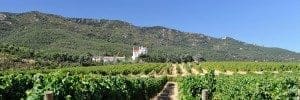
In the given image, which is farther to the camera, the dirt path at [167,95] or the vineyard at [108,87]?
the dirt path at [167,95]

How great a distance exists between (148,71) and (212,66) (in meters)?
13.5

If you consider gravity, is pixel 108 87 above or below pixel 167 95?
above

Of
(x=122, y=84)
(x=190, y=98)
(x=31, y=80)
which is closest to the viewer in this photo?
(x=31, y=80)

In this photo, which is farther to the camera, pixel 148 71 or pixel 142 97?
pixel 148 71

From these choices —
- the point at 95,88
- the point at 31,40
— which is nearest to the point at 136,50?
the point at 31,40

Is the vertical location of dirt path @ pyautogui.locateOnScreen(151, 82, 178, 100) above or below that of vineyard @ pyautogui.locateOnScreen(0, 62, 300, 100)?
below

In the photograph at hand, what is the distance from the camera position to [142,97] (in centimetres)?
3872

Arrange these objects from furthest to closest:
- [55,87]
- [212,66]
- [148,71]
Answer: [212,66] < [148,71] < [55,87]

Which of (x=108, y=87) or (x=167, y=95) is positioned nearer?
(x=108, y=87)

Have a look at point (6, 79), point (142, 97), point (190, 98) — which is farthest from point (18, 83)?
point (142, 97)

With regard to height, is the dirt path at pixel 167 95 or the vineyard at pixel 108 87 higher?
the vineyard at pixel 108 87

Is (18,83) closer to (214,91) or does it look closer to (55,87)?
(55,87)

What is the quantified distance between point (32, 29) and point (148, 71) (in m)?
97.0

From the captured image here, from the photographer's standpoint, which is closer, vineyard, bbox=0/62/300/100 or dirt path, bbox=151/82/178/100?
vineyard, bbox=0/62/300/100
